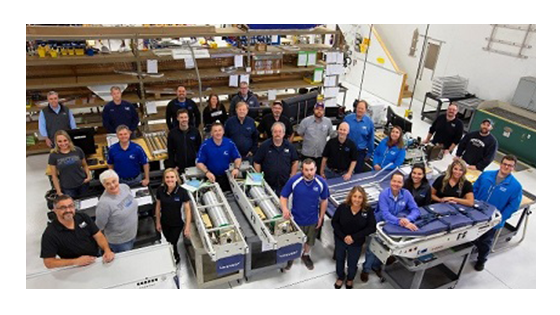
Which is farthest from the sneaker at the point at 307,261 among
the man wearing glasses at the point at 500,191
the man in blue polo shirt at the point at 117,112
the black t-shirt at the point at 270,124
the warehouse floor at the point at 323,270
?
the man in blue polo shirt at the point at 117,112

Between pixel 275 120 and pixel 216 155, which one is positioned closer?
pixel 216 155

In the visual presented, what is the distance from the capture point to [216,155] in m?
4.04

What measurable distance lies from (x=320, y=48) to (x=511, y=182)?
4569mm

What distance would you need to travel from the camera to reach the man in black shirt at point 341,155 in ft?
14.1

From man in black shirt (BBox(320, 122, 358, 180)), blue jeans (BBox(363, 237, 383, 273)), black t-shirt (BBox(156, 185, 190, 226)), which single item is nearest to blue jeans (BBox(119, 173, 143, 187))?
black t-shirt (BBox(156, 185, 190, 226))

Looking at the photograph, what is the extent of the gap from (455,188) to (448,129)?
187 centimetres

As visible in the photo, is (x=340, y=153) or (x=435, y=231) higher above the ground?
(x=340, y=153)

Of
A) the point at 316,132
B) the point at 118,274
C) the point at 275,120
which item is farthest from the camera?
the point at 275,120

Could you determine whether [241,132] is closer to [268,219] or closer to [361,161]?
[268,219]

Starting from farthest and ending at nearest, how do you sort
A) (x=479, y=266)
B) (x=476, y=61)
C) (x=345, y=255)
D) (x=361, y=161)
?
(x=476, y=61), (x=361, y=161), (x=479, y=266), (x=345, y=255)

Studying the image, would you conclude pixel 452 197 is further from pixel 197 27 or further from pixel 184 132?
pixel 197 27

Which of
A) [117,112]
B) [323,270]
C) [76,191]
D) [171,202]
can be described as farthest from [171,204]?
[117,112]

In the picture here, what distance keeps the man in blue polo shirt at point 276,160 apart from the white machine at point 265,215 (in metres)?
0.22

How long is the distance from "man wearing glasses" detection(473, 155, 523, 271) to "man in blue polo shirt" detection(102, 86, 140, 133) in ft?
14.1
